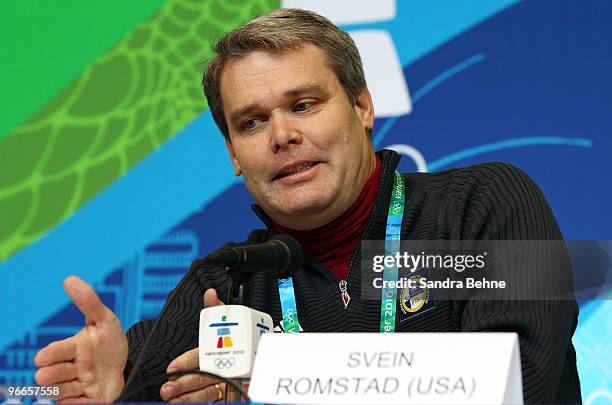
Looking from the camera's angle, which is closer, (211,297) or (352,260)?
(211,297)

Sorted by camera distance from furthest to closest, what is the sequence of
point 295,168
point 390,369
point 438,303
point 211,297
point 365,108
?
point 365,108, point 295,168, point 438,303, point 211,297, point 390,369

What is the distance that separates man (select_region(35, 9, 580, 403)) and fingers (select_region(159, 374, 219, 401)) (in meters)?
0.27

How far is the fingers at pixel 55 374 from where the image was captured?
1456 millimetres

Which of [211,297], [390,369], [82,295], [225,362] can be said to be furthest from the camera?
[211,297]

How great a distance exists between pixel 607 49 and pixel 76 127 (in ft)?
5.05

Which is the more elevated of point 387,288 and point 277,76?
point 277,76

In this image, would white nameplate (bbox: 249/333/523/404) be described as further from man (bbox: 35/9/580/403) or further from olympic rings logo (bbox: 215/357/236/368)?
man (bbox: 35/9/580/403)

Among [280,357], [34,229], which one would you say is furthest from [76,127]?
[280,357]

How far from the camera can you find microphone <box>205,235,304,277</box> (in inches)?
50.0

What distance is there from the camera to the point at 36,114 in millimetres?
2664

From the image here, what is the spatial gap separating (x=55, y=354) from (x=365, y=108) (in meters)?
1.05

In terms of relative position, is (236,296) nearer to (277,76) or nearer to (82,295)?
(82,295)

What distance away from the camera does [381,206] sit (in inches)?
80.3

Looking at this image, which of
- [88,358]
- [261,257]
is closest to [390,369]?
[261,257]
